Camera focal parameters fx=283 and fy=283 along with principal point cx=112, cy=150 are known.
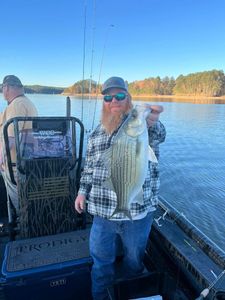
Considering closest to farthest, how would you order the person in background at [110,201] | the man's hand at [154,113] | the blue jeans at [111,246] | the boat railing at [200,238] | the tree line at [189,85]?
the man's hand at [154,113] < the person in background at [110,201] < the blue jeans at [111,246] < the boat railing at [200,238] < the tree line at [189,85]

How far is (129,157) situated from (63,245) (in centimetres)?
143

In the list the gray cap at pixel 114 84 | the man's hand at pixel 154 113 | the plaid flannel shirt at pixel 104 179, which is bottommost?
the plaid flannel shirt at pixel 104 179

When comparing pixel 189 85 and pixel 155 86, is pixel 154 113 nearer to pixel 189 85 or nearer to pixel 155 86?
pixel 155 86

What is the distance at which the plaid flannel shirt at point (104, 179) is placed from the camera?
1800mm

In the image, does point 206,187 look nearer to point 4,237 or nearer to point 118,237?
point 4,237

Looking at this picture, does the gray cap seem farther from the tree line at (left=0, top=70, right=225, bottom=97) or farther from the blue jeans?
the tree line at (left=0, top=70, right=225, bottom=97)

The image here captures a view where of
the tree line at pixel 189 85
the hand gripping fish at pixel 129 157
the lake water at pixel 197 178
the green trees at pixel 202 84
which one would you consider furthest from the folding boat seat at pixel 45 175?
the green trees at pixel 202 84

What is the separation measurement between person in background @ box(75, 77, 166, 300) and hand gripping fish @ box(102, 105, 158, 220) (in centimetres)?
36

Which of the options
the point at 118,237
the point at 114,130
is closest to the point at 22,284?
the point at 118,237

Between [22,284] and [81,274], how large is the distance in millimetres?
444

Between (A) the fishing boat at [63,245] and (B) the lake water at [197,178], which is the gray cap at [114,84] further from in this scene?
(B) the lake water at [197,178]

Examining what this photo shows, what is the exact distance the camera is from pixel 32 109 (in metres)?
3.02

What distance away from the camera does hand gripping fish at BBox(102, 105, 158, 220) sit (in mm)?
1293

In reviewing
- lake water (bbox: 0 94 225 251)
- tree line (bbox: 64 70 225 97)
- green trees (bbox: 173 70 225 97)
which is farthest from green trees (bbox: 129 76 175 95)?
Answer: lake water (bbox: 0 94 225 251)
